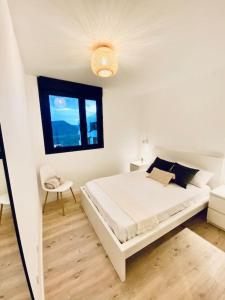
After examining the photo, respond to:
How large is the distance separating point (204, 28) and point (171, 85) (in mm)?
1697

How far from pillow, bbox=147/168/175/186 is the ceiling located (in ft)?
5.78

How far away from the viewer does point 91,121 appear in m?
3.16

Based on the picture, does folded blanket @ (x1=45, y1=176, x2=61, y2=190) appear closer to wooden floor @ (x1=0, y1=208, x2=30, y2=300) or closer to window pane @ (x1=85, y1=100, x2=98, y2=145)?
window pane @ (x1=85, y1=100, x2=98, y2=145)

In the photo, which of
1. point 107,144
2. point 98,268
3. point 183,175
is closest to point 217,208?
point 183,175

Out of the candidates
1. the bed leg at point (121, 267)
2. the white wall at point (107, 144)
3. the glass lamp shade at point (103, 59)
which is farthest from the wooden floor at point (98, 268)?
the glass lamp shade at point (103, 59)

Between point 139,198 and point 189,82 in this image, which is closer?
point 139,198

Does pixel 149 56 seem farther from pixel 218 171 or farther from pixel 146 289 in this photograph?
pixel 146 289

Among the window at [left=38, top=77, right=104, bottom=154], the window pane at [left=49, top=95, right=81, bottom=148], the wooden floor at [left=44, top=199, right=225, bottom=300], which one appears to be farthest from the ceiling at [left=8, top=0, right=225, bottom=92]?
the wooden floor at [left=44, top=199, right=225, bottom=300]

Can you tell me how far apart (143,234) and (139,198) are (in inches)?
19.4

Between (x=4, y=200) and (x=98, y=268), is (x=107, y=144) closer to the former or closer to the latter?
(x=98, y=268)

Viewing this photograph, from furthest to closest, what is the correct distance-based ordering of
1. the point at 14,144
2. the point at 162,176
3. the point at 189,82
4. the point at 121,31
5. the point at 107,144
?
the point at 107,144 → the point at 189,82 → the point at 162,176 → the point at 121,31 → the point at 14,144

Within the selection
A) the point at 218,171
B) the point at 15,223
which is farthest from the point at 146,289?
the point at 218,171

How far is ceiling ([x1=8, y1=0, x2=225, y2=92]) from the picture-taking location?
1.07 meters

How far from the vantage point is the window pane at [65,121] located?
2.71 m
